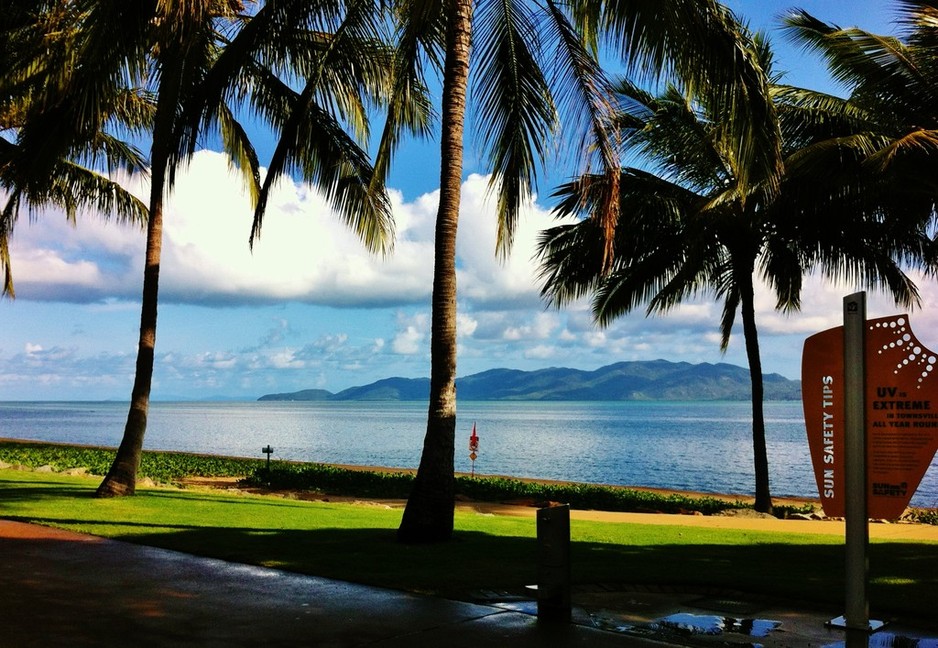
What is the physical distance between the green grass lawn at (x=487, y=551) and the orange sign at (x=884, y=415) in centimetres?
112

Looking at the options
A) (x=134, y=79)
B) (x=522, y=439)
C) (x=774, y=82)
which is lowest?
(x=522, y=439)

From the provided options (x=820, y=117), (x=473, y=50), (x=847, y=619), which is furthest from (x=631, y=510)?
(x=847, y=619)

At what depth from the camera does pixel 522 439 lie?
250 ft

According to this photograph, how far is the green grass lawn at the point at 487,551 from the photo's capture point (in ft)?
23.9

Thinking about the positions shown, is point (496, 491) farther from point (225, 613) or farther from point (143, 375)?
point (225, 613)

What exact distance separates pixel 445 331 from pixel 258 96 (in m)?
7.89

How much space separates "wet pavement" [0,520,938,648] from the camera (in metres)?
5.47

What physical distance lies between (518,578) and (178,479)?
58.4 ft

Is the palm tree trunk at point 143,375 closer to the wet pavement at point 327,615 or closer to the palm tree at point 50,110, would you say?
the palm tree at point 50,110

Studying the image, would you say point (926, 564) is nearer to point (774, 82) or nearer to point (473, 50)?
point (473, 50)

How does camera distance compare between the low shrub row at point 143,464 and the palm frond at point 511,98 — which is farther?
the low shrub row at point 143,464

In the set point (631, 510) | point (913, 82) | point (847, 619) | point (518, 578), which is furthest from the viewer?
point (631, 510)

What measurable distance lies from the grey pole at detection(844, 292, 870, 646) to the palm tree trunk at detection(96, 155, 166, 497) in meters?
11.5

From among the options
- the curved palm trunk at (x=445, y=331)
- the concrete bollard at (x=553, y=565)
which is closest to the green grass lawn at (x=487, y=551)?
the curved palm trunk at (x=445, y=331)
